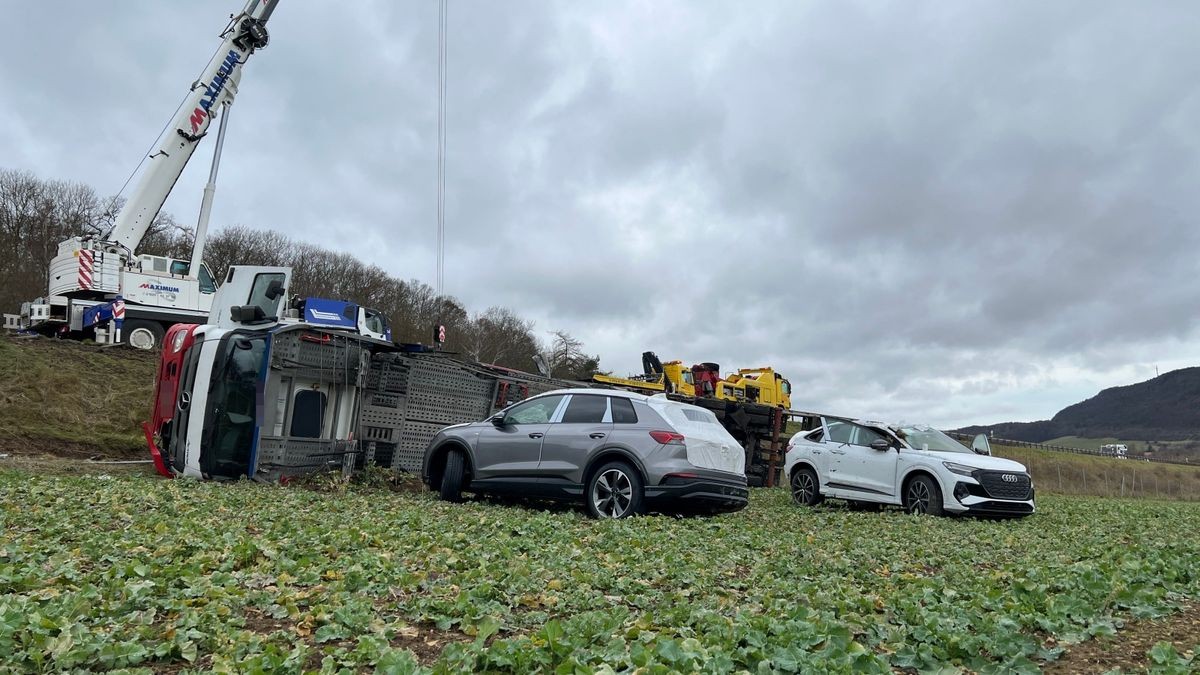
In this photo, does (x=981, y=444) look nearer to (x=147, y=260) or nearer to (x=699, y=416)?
(x=699, y=416)

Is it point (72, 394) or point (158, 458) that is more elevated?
point (72, 394)

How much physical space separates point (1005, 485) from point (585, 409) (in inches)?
259

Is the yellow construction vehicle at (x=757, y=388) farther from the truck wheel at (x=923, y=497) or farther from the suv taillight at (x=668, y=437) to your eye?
the suv taillight at (x=668, y=437)

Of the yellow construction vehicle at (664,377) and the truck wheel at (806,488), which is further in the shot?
the yellow construction vehicle at (664,377)

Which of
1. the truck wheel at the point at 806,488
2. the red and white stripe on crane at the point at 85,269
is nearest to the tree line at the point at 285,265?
the red and white stripe on crane at the point at 85,269

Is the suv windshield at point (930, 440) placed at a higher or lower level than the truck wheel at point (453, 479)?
higher

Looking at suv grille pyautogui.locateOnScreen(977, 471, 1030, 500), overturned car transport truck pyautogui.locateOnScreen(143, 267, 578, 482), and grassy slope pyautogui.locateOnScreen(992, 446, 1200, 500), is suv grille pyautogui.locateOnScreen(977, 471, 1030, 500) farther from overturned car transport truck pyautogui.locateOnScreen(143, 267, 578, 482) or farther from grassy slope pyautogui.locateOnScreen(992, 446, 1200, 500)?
grassy slope pyautogui.locateOnScreen(992, 446, 1200, 500)

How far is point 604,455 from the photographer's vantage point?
345 inches

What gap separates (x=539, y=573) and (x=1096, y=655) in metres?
3.03

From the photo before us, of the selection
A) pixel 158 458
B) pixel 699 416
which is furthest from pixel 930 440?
pixel 158 458

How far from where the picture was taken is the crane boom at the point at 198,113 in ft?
66.0

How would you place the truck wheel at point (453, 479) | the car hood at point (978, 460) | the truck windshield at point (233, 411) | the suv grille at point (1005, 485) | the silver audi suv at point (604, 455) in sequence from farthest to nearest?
1. the car hood at point (978, 460)
2. the suv grille at point (1005, 485)
3. the truck windshield at point (233, 411)
4. the truck wheel at point (453, 479)
5. the silver audi suv at point (604, 455)

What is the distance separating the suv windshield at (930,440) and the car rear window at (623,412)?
218 inches

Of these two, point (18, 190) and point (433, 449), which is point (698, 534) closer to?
point (433, 449)
